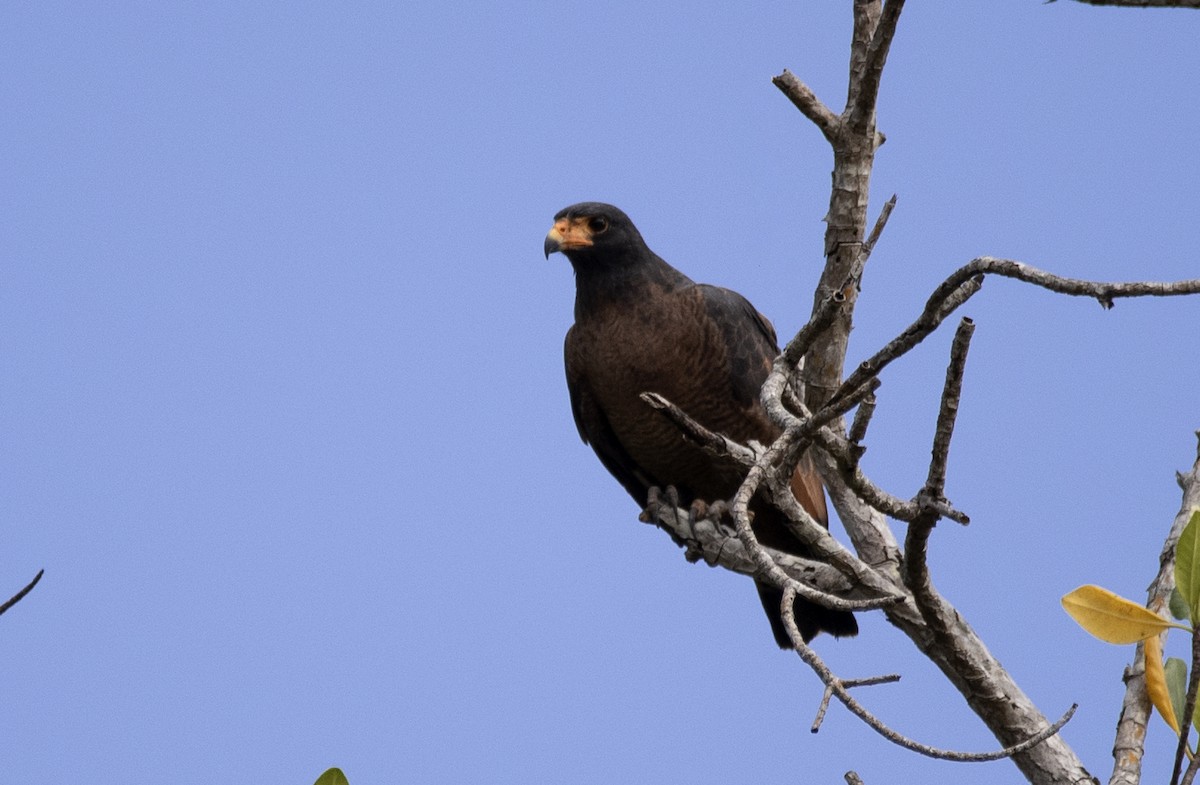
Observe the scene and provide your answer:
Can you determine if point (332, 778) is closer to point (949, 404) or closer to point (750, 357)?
point (949, 404)

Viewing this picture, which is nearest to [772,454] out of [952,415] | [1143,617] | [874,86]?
[952,415]

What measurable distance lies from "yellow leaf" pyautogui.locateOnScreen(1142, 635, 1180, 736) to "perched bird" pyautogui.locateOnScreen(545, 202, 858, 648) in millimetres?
2011

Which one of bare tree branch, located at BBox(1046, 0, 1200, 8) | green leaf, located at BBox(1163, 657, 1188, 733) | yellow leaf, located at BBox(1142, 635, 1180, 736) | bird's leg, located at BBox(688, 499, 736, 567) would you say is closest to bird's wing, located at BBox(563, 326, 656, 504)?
bird's leg, located at BBox(688, 499, 736, 567)

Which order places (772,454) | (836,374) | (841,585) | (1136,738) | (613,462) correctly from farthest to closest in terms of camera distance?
(613,462)
(836,374)
(841,585)
(1136,738)
(772,454)

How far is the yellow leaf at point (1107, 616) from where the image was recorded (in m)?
3.28

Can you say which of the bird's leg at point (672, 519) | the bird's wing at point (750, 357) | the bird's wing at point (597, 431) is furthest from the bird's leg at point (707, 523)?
the bird's wing at point (597, 431)

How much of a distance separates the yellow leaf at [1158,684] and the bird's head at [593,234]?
2998 mm

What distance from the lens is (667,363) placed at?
229 inches

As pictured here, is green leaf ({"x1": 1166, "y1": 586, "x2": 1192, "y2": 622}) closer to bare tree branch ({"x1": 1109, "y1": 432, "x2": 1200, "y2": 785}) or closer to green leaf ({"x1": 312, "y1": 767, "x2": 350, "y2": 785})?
bare tree branch ({"x1": 1109, "y1": 432, "x2": 1200, "y2": 785})

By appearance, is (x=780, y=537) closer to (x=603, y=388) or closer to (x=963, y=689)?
(x=603, y=388)

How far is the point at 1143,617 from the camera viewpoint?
10.7 feet

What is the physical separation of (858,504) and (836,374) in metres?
0.49

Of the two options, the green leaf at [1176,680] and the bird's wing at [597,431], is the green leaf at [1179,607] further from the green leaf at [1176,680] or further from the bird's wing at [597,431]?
the bird's wing at [597,431]

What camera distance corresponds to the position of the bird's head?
6.04 m
